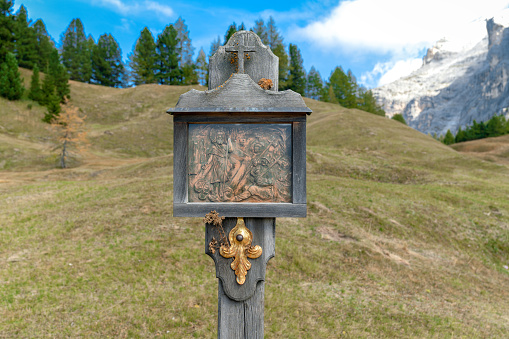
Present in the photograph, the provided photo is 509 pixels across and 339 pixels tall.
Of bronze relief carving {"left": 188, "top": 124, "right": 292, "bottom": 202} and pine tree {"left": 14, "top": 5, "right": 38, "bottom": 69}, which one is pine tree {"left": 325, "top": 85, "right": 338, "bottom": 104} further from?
bronze relief carving {"left": 188, "top": 124, "right": 292, "bottom": 202}

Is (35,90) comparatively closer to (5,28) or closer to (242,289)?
(5,28)

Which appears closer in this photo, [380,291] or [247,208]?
[247,208]

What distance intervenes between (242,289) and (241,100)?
1.92 meters

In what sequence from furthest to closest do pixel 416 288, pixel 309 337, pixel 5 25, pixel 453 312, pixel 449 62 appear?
pixel 449 62, pixel 5 25, pixel 416 288, pixel 453 312, pixel 309 337

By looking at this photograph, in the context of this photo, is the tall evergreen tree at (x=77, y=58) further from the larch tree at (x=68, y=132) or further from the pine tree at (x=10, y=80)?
the larch tree at (x=68, y=132)

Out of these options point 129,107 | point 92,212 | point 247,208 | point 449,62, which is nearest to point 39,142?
point 129,107

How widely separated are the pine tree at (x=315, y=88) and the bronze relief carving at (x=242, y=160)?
6918cm

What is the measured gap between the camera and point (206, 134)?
10.2 ft

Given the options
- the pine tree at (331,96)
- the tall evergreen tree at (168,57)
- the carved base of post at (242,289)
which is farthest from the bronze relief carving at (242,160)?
the tall evergreen tree at (168,57)

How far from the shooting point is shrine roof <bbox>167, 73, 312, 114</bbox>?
2975 millimetres

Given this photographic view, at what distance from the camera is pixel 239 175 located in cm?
311

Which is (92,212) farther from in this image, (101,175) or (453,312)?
(101,175)

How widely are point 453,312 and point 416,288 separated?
1212 millimetres

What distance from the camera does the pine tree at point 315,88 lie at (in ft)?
233
